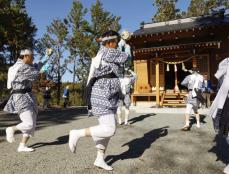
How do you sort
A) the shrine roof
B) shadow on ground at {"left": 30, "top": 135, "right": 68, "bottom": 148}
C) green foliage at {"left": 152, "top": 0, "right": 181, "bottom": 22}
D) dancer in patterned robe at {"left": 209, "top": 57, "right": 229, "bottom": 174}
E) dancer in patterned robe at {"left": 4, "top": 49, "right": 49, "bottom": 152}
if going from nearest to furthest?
1. dancer in patterned robe at {"left": 209, "top": 57, "right": 229, "bottom": 174}
2. dancer in patterned robe at {"left": 4, "top": 49, "right": 49, "bottom": 152}
3. shadow on ground at {"left": 30, "top": 135, "right": 68, "bottom": 148}
4. the shrine roof
5. green foliage at {"left": 152, "top": 0, "right": 181, "bottom": 22}

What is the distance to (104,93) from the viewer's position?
14.8 feet

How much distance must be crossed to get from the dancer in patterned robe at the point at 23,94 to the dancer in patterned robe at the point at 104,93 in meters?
1.66

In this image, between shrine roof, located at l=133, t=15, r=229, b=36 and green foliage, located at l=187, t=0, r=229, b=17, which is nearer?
shrine roof, located at l=133, t=15, r=229, b=36

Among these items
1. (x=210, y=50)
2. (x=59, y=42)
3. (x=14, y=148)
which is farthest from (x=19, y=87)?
(x=59, y=42)

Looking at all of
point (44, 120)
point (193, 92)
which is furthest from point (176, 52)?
point (193, 92)

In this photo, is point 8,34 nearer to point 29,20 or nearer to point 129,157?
point 29,20

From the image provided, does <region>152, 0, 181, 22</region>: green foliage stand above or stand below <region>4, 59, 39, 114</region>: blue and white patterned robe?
above

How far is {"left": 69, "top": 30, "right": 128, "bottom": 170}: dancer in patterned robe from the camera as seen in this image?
4.43 metres

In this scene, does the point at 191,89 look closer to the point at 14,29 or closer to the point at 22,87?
the point at 22,87

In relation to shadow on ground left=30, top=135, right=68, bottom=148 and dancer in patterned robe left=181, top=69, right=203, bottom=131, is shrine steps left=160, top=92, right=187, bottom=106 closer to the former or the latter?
dancer in patterned robe left=181, top=69, right=203, bottom=131

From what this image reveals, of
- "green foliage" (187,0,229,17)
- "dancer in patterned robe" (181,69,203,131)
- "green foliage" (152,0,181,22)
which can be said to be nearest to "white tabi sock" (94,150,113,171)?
"dancer in patterned robe" (181,69,203,131)

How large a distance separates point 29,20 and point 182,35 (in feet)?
57.3

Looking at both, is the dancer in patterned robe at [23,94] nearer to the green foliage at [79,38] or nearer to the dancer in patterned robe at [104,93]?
the dancer in patterned robe at [104,93]

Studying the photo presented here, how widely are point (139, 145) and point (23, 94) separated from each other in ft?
8.56
